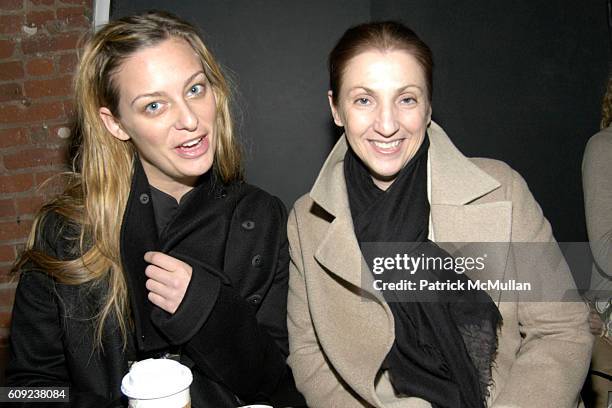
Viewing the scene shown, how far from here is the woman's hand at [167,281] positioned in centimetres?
144

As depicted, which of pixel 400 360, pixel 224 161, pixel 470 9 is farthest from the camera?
pixel 470 9

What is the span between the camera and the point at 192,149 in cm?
154

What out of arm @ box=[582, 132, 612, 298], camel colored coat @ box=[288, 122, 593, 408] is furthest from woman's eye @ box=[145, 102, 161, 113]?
arm @ box=[582, 132, 612, 298]

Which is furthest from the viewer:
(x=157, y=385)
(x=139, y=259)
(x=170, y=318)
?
(x=139, y=259)

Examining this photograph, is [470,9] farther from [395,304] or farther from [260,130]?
[395,304]

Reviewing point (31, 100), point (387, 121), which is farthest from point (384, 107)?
point (31, 100)

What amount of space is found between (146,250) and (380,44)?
807mm

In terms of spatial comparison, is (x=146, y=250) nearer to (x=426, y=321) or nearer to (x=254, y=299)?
(x=254, y=299)

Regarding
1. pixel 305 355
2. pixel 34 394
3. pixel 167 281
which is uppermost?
pixel 167 281

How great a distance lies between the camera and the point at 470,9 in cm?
243

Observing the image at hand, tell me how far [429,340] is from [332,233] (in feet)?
1.19

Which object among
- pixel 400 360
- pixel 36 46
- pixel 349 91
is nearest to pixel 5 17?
pixel 36 46

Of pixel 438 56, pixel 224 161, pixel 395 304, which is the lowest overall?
pixel 395 304

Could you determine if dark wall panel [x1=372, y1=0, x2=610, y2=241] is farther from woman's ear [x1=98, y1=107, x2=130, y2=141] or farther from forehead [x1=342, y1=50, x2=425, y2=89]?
woman's ear [x1=98, y1=107, x2=130, y2=141]
